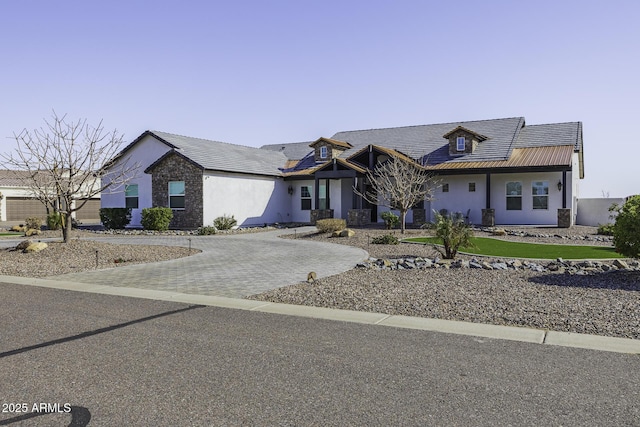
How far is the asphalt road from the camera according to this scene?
171 inches

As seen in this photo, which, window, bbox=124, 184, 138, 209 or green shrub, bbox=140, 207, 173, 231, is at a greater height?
window, bbox=124, 184, 138, 209

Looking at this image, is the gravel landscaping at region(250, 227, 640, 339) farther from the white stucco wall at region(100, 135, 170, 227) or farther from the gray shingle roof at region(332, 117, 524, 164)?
the white stucco wall at region(100, 135, 170, 227)

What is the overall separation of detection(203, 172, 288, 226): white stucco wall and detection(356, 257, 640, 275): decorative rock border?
1699 centimetres

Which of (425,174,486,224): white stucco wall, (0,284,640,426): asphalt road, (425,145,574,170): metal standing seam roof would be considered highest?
(425,145,574,170): metal standing seam roof

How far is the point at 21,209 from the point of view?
141 ft

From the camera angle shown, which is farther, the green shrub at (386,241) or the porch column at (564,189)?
the porch column at (564,189)

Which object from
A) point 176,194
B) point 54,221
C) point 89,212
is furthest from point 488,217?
point 89,212

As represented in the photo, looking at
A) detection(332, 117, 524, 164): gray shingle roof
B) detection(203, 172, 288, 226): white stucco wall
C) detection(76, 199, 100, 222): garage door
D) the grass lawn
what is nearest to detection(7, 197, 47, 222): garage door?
detection(76, 199, 100, 222): garage door

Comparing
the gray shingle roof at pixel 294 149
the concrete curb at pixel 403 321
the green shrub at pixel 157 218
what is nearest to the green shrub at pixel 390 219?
the green shrub at pixel 157 218

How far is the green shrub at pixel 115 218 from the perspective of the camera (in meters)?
29.7

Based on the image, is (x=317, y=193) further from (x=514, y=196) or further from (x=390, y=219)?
(x=514, y=196)

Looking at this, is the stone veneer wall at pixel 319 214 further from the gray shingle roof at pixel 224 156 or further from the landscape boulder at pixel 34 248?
the landscape boulder at pixel 34 248

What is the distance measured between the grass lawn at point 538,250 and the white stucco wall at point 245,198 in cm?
1540

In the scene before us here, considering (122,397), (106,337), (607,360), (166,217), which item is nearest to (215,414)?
(122,397)
